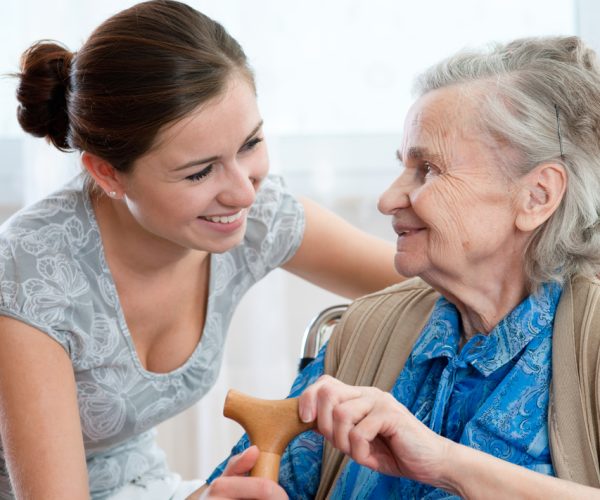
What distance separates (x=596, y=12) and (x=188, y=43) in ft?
5.24

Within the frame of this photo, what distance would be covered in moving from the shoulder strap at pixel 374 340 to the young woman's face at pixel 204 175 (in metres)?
0.26

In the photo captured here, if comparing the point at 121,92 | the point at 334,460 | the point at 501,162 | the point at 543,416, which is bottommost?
the point at 334,460

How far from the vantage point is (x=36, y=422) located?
146 centimetres

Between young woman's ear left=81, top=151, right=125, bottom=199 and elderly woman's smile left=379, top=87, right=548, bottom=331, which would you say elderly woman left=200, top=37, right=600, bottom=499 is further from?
young woman's ear left=81, top=151, right=125, bottom=199

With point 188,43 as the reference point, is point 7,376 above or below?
below

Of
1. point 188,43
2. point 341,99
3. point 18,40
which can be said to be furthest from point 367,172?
point 188,43

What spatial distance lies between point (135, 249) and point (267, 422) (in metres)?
0.60

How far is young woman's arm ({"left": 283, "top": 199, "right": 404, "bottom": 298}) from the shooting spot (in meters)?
1.83

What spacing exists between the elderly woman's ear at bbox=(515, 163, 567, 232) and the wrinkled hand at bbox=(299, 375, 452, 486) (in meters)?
0.36

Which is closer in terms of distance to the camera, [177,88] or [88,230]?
[177,88]

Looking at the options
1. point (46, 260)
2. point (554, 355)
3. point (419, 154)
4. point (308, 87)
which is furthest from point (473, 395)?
point (308, 87)

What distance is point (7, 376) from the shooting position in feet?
4.85

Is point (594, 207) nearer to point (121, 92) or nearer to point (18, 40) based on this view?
point (121, 92)

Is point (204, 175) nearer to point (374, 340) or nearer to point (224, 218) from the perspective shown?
point (224, 218)
